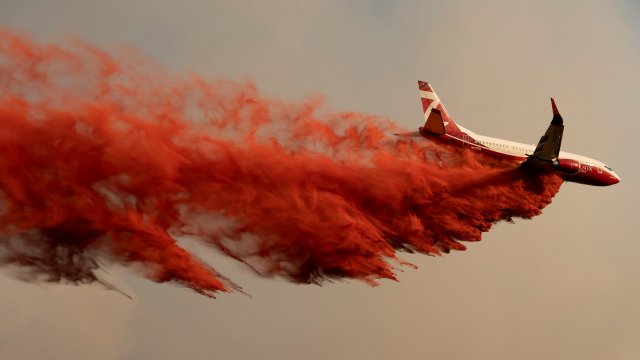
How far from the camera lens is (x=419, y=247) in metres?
29.2

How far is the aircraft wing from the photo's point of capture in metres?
31.7

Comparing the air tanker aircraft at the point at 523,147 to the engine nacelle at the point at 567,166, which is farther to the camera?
the engine nacelle at the point at 567,166

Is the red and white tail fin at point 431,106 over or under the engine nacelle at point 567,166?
over

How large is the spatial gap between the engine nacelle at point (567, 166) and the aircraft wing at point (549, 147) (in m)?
0.27

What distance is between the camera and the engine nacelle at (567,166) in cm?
3300

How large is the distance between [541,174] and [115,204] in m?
23.3

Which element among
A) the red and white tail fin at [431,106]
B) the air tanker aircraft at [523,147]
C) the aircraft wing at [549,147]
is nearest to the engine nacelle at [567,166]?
the air tanker aircraft at [523,147]

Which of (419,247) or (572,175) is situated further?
(572,175)

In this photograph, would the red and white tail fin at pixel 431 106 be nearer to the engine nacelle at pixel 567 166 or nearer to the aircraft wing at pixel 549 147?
the aircraft wing at pixel 549 147

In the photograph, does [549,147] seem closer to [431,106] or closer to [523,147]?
→ [523,147]

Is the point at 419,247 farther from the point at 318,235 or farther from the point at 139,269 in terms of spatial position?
the point at 139,269

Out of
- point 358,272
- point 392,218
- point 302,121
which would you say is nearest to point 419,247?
point 392,218

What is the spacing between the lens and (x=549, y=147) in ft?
Answer: 106

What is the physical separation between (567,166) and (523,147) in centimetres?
279
